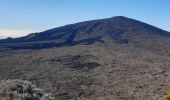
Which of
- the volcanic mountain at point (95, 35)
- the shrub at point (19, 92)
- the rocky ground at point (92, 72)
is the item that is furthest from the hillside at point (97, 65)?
the shrub at point (19, 92)

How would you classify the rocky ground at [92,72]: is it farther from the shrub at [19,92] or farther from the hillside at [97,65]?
the shrub at [19,92]

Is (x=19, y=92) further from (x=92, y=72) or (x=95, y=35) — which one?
(x=95, y=35)

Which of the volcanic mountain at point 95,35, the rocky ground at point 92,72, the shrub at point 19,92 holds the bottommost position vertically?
the rocky ground at point 92,72

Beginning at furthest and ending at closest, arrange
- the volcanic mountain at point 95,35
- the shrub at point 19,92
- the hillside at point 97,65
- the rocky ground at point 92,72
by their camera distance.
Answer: the volcanic mountain at point 95,35 < the hillside at point 97,65 < the rocky ground at point 92,72 < the shrub at point 19,92

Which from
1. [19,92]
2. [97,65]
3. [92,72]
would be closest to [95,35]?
[97,65]

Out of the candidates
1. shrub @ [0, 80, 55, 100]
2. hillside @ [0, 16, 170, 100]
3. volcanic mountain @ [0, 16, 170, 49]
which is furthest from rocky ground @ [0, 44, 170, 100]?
shrub @ [0, 80, 55, 100]

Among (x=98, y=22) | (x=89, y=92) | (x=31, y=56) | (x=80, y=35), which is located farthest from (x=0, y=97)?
(x=98, y=22)

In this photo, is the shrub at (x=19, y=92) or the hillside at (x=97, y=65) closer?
the shrub at (x=19, y=92)

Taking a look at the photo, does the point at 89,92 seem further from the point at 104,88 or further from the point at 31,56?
the point at 31,56
